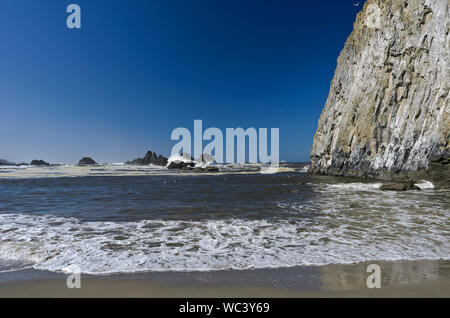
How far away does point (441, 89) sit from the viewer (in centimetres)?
1978

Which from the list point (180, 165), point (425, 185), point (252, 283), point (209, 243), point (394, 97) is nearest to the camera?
point (252, 283)

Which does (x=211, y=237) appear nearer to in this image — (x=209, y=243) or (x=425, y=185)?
(x=209, y=243)

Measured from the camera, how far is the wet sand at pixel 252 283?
3541mm

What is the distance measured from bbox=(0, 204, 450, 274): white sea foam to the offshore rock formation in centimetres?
1695

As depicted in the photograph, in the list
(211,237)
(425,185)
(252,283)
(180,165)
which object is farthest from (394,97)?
(180,165)

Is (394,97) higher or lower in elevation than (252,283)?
higher

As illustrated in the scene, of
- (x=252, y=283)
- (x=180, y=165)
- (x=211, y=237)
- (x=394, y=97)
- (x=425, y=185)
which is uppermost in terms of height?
(x=394, y=97)

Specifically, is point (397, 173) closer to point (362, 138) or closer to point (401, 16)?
point (362, 138)

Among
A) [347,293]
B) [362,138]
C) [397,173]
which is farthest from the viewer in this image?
[362,138]

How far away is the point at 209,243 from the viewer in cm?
609

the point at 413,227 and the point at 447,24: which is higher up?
the point at 447,24

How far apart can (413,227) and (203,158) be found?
9476 centimetres

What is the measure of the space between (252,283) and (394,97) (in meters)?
31.3
